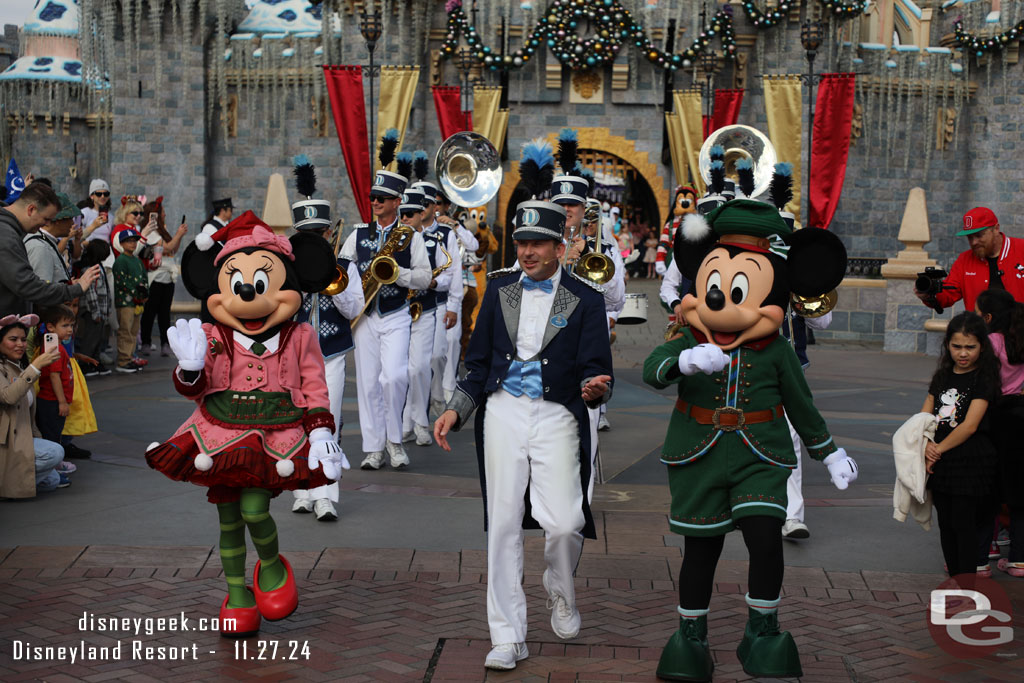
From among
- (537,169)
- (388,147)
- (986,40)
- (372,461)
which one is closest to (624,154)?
(986,40)

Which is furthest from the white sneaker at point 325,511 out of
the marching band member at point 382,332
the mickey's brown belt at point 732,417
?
the mickey's brown belt at point 732,417

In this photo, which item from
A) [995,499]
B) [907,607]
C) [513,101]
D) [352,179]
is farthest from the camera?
[513,101]

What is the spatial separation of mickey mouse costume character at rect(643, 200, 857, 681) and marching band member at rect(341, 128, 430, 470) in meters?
3.53

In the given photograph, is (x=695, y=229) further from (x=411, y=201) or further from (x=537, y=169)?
Result: (x=411, y=201)

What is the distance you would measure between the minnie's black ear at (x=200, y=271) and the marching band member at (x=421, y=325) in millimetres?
3166

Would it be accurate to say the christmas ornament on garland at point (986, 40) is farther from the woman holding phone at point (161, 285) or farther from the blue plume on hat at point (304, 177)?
the blue plume on hat at point (304, 177)

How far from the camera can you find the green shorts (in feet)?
13.7

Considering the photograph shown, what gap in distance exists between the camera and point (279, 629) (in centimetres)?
474

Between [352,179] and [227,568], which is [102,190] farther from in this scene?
[227,568]

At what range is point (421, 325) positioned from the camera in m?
8.36

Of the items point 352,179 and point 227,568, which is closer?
point 227,568

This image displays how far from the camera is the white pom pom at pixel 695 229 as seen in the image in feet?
14.6

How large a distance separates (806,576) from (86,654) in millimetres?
3121

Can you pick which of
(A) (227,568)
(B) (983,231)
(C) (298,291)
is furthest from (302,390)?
(B) (983,231)
